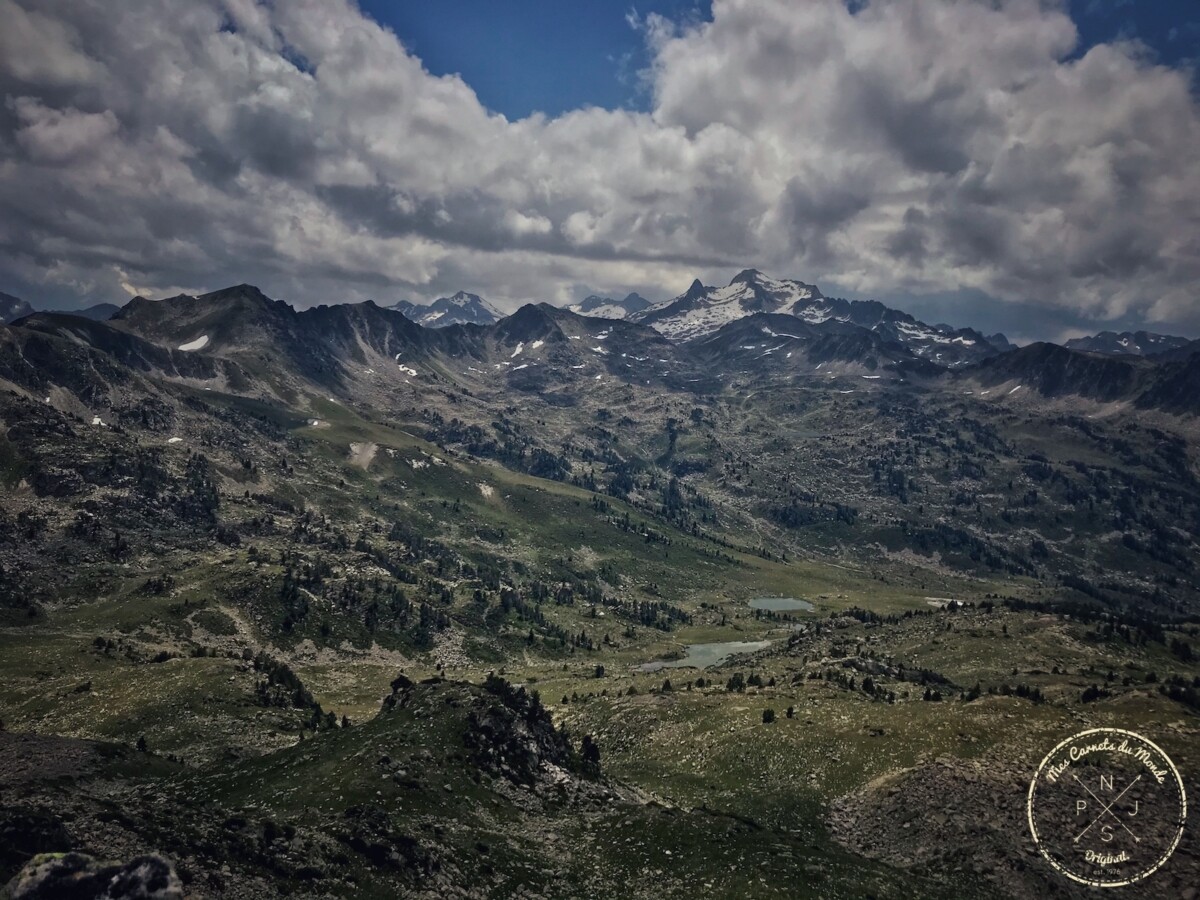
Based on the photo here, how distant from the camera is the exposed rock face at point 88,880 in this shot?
133 ft

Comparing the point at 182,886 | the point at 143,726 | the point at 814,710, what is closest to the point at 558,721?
the point at 814,710

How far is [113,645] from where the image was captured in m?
194

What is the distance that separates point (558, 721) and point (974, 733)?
80.9m

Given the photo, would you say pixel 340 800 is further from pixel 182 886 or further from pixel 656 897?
pixel 656 897

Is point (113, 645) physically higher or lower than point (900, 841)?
lower
